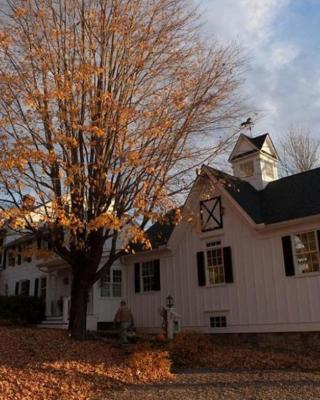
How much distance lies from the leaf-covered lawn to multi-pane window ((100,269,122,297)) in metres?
8.11

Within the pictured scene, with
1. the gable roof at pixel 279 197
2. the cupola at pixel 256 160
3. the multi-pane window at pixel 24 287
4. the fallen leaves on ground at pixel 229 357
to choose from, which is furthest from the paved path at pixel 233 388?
the multi-pane window at pixel 24 287

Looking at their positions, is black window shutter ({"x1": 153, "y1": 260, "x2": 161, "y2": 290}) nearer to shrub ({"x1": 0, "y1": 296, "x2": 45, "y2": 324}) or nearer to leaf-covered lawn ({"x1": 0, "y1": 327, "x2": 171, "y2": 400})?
leaf-covered lawn ({"x1": 0, "y1": 327, "x2": 171, "y2": 400})

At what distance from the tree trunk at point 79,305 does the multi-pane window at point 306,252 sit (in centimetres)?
703

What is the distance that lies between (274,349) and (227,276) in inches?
131

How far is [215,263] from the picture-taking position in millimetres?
17703

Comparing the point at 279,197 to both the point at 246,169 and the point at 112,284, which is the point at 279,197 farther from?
the point at 112,284

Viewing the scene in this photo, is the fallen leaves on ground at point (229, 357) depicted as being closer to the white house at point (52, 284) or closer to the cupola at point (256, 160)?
the white house at point (52, 284)

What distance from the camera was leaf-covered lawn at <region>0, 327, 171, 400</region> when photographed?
8539mm

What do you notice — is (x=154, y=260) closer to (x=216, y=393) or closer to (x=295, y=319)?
(x=295, y=319)

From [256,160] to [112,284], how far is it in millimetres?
8820

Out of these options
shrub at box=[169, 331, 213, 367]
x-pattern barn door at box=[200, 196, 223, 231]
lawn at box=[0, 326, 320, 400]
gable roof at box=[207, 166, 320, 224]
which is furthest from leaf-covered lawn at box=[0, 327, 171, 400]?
gable roof at box=[207, 166, 320, 224]

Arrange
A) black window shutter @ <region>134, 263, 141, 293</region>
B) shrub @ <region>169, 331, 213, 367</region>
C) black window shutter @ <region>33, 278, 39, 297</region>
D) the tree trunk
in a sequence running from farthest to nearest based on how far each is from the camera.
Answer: black window shutter @ <region>33, 278, 39, 297</region> → black window shutter @ <region>134, 263, 141, 293</region> → the tree trunk → shrub @ <region>169, 331, 213, 367</region>

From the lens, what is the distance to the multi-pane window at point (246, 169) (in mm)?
20453

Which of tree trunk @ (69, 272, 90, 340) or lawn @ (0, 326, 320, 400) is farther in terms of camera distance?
tree trunk @ (69, 272, 90, 340)
